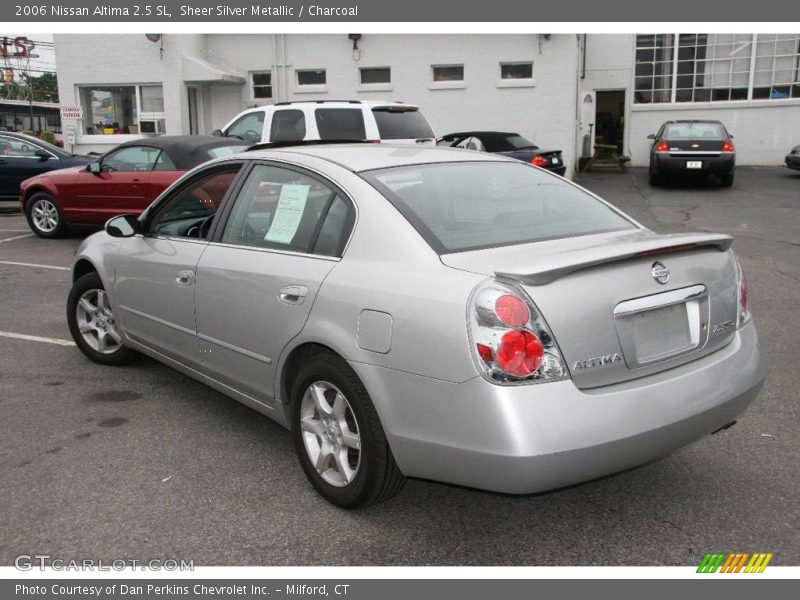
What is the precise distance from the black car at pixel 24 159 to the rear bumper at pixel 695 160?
41.3 ft

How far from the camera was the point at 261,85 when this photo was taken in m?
20.8

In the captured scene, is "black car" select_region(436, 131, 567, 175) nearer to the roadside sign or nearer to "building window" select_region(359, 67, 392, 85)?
"building window" select_region(359, 67, 392, 85)

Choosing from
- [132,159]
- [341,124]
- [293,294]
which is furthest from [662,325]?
[132,159]

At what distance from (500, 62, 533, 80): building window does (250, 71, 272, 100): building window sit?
20.3 ft

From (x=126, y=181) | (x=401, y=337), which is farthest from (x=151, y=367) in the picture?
(x=126, y=181)

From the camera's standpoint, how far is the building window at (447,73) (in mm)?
20016

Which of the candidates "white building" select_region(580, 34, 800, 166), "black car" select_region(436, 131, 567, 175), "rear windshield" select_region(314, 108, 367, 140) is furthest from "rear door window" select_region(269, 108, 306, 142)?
"white building" select_region(580, 34, 800, 166)

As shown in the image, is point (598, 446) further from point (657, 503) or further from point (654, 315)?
point (657, 503)

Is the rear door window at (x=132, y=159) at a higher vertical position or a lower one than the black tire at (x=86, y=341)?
higher

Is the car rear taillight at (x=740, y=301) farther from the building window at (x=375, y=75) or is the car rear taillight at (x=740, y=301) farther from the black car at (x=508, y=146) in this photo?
the building window at (x=375, y=75)

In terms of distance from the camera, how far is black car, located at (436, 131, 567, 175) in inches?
604

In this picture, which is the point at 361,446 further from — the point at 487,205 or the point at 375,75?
the point at 375,75

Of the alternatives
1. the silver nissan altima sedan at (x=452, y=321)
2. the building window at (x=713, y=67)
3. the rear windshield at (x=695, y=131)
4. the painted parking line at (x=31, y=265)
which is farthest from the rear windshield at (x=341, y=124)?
the building window at (x=713, y=67)
